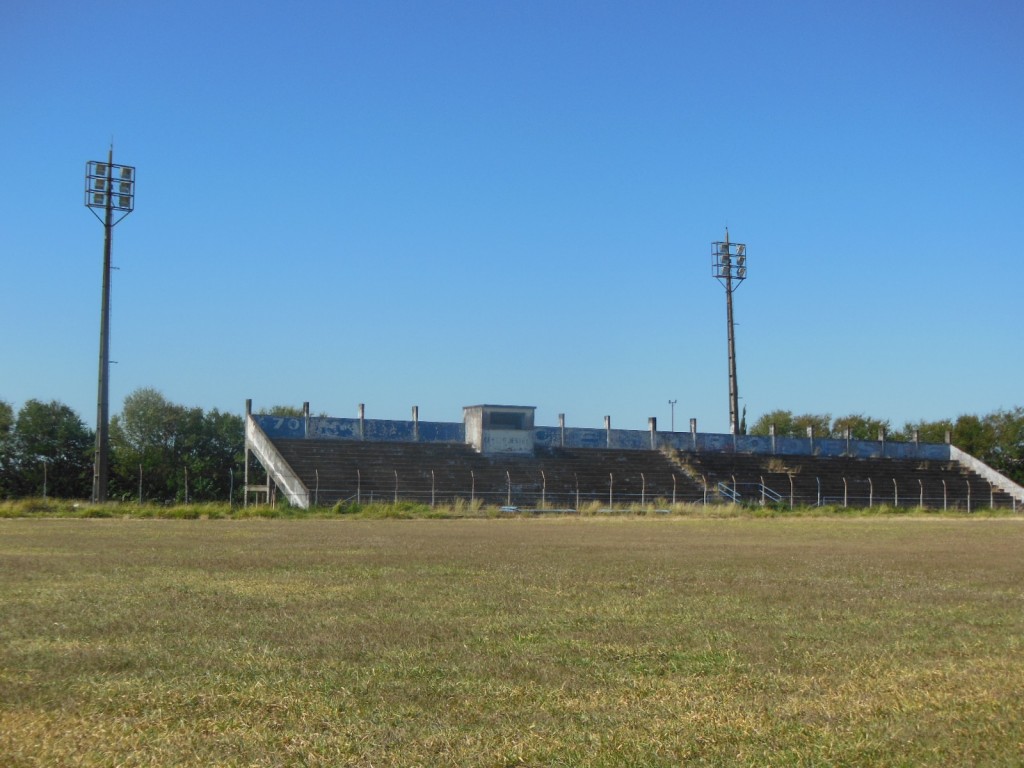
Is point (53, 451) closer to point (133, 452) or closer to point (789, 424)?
point (133, 452)

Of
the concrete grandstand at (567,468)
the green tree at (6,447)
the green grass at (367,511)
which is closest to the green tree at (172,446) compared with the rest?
the green tree at (6,447)

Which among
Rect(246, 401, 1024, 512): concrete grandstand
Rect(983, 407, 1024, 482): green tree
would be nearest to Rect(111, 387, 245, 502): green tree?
Rect(246, 401, 1024, 512): concrete grandstand

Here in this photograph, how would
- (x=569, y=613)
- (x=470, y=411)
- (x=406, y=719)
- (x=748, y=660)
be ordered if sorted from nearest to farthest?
1. (x=406, y=719)
2. (x=748, y=660)
3. (x=569, y=613)
4. (x=470, y=411)

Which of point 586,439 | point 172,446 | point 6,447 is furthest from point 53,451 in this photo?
point 586,439

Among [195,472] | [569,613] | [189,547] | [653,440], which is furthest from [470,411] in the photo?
[569,613]

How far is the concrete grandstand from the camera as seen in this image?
50812 millimetres

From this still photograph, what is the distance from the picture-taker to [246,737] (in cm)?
572

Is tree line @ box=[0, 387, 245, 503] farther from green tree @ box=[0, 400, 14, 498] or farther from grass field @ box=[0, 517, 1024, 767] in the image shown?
grass field @ box=[0, 517, 1024, 767]

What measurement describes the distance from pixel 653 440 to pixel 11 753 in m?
60.0

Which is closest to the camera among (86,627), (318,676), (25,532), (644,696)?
(644,696)

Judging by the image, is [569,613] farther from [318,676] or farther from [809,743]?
[809,743]

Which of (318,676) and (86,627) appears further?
(86,627)

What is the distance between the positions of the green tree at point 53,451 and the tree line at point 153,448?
0.07m

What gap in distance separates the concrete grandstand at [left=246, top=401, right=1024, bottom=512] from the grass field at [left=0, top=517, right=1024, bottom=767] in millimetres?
32091
